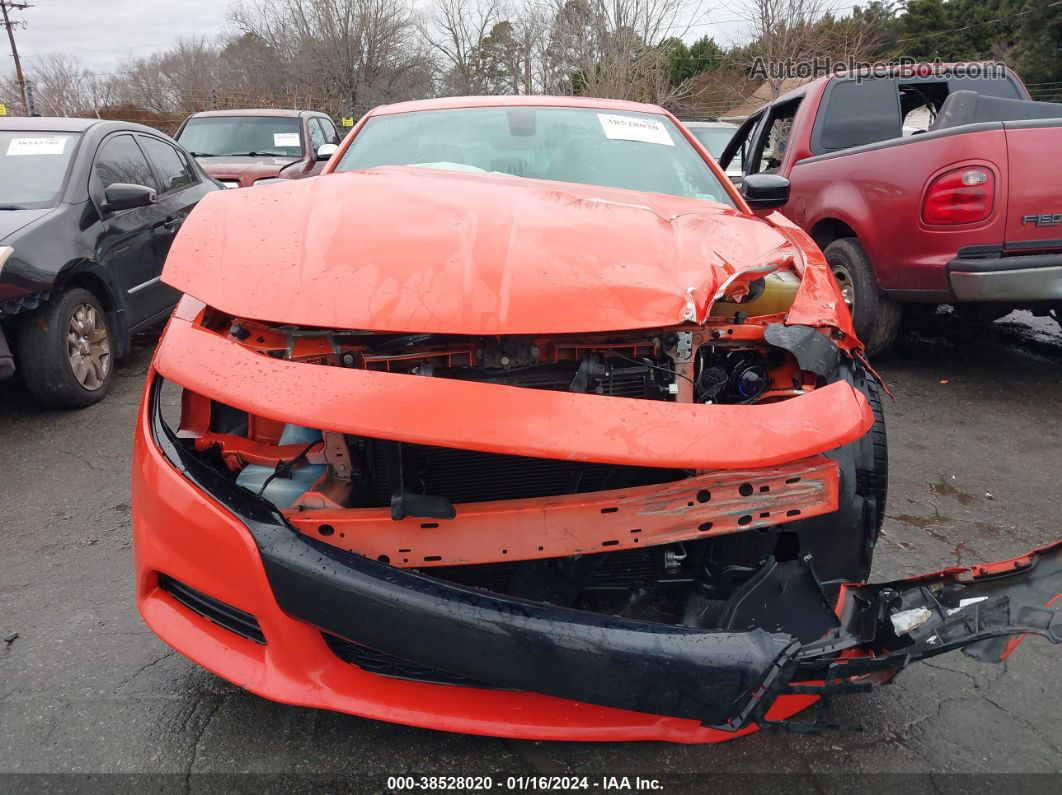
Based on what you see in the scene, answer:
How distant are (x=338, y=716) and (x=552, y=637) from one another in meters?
0.82

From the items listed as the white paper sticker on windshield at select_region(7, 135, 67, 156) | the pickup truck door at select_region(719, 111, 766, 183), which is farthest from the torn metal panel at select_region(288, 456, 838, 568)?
the pickup truck door at select_region(719, 111, 766, 183)

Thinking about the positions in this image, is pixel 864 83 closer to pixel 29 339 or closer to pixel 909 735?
pixel 909 735

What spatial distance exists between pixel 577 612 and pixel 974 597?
844mm

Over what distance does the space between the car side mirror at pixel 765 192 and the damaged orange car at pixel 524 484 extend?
1.32m

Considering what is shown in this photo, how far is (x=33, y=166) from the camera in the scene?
4.52 metres

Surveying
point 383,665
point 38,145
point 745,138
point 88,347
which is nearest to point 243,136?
point 38,145

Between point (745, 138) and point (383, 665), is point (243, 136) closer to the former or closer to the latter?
point (745, 138)

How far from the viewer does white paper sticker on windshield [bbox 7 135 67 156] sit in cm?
461

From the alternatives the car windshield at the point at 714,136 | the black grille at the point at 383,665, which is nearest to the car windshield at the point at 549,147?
the black grille at the point at 383,665

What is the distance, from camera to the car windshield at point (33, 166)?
14.2ft

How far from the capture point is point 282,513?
5.51 ft

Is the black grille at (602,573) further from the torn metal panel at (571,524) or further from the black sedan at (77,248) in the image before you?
the black sedan at (77,248)

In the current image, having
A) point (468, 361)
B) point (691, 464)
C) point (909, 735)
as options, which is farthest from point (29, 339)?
point (909, 735)

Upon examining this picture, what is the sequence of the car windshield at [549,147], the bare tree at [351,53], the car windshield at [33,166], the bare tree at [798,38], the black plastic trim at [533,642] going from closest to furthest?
the black plastic trim at [533,642]
the car windshield at [549,147]
the car windshield at [33,166]
the bare tree at [798,38]
the bare tree at [351,53]
